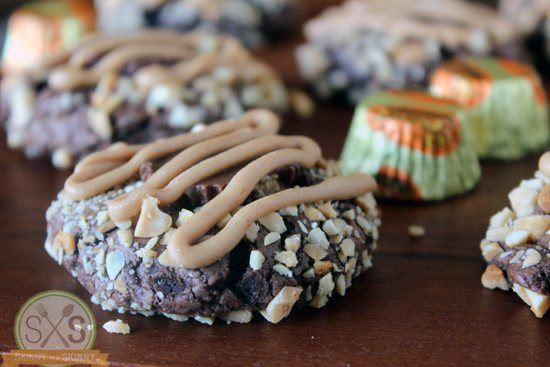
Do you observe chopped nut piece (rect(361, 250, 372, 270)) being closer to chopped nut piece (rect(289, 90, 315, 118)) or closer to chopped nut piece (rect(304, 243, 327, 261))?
chopped nut piece (rect(304, 243, 327, 261))

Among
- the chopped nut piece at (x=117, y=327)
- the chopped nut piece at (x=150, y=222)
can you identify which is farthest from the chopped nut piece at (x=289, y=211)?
the chopped nut piece at (x=117, y=327)

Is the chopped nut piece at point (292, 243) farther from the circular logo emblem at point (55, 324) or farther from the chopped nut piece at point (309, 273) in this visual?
the circular logo emblem at point (55, 324)

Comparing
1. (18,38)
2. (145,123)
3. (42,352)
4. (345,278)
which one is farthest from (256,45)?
(42,352)

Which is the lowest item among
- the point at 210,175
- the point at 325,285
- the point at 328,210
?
the point at 325,285

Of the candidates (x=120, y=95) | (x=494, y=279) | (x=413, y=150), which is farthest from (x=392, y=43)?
(x=494, y=279)

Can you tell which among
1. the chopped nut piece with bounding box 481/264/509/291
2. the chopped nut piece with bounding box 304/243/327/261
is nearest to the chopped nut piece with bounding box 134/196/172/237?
the chopped nut piece with bounding box 304/243/327/261

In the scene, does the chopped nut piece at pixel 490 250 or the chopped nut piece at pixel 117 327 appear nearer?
the chopped nut piece at pixel 117 327

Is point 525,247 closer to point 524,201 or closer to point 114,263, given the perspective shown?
point 524,201
